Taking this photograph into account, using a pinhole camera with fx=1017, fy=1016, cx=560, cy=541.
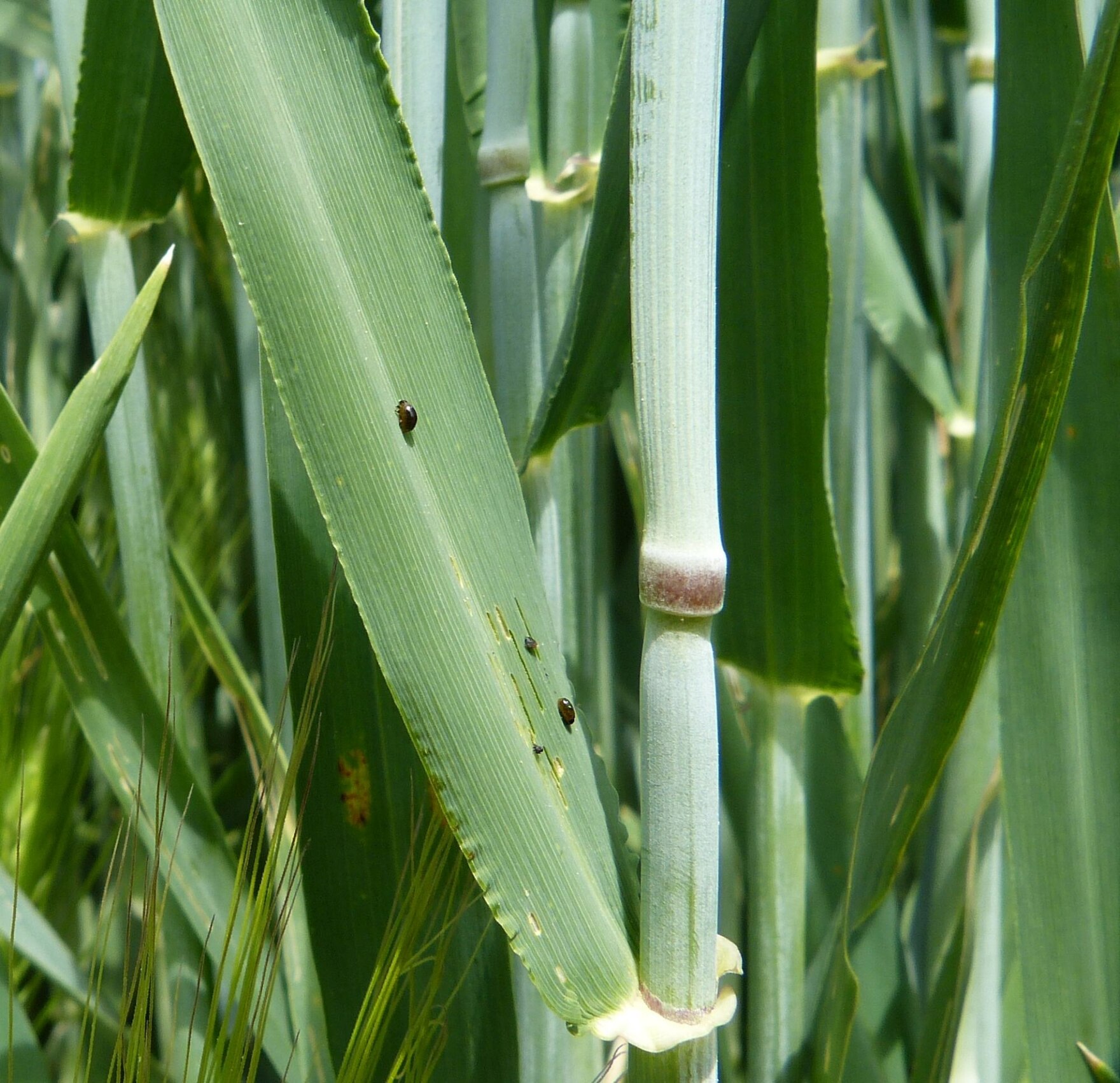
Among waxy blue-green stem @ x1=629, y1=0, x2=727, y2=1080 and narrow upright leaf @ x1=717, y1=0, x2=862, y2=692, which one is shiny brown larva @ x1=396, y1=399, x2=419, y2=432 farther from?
narrow upright leaf @ x1=717, y1=0, x2=862, y2=692

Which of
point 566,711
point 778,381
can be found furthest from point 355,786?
point 778,381

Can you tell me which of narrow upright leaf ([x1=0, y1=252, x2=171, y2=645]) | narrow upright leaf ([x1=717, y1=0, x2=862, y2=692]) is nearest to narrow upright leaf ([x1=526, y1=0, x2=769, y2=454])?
narrow upright leaf ([x1=717, y1=0, x2=862, y2=692])

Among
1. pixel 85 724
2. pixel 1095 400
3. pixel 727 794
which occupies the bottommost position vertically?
pixel 727 794

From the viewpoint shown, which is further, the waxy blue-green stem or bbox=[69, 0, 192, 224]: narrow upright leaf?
bbox=[69, 0, 192, 224]: narrow upright leaf

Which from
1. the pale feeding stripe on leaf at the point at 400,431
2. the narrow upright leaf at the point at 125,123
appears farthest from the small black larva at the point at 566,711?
the narrow upright leaf at the point at 125,123

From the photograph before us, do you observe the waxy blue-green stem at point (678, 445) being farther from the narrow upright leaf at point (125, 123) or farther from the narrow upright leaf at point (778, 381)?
the narrow upright leaf at point (125, 123)

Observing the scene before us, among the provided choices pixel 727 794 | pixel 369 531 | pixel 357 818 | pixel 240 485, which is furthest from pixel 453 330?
pixel 240 485

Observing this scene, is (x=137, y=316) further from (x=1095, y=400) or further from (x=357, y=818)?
(x=1095, y=400)

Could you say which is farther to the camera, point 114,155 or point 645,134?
point 114,155
